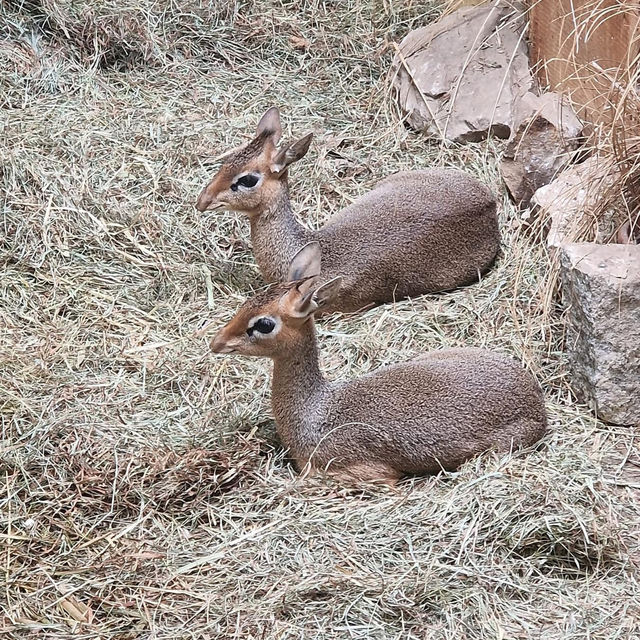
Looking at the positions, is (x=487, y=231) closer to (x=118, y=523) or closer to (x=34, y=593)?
(x=118, y=523)

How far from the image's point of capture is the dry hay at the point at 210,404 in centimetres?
415

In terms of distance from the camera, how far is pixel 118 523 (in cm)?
461

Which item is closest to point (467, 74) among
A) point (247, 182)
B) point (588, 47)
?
point (588, 47)

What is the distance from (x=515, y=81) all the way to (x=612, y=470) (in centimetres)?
325

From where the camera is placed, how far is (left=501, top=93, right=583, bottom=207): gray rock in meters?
6.40

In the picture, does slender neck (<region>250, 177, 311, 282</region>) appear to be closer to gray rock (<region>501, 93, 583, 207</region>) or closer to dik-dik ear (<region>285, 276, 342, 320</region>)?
gray rock (<region>501, 93, 583, 207</region>)

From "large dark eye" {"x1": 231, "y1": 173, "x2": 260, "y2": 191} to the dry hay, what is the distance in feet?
1.73

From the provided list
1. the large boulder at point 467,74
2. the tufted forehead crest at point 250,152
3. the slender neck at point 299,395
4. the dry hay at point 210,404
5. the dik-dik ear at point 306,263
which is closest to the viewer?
the dry hay at point 210,404

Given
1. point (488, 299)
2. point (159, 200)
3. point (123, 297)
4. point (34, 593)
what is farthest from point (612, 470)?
point (159, 200)

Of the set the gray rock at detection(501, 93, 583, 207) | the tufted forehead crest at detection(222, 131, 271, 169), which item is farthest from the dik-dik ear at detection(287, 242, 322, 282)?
the gray rock at detection(501, 93, 583, 207)

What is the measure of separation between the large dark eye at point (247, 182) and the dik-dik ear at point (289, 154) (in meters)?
0.12

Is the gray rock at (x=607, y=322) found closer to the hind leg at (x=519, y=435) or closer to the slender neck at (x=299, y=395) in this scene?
the hind leg at (x=519, y=435)

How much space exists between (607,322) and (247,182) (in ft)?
7.36

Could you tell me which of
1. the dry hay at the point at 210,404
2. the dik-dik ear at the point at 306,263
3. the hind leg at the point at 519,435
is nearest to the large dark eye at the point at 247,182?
the dry hay at the point at 210,404
